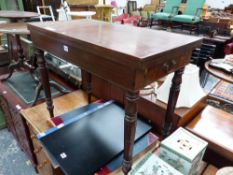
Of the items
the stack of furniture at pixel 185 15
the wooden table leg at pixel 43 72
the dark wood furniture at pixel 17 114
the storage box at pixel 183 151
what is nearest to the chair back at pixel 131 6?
the stack of furniture at pixel 185 15

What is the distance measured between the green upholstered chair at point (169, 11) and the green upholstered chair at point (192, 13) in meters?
0.31

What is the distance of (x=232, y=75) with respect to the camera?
1.76 metres

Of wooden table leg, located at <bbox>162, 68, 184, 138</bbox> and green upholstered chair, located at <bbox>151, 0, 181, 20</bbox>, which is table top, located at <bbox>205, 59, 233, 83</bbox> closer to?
wooden table leg, located at <bbox>162, 68, 184, 138</bbox>

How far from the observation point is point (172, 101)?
2.79 ft

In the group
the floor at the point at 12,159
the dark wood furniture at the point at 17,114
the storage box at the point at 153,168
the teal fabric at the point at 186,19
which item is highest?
the teal fabric at the point at 186,19

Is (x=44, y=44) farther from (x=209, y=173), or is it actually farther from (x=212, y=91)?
(x=212, y=91)

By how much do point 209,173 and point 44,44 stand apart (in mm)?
1005

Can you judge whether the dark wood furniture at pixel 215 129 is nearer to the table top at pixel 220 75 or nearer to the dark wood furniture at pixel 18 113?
the table top at pixel 220 75

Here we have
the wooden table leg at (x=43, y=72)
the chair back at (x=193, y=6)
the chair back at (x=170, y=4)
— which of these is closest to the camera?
A: the wooden table leg at (x=43, y=72)

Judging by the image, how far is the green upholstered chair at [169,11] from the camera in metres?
6.14

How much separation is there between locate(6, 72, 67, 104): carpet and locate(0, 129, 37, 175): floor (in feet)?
1.57

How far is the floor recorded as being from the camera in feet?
4.58

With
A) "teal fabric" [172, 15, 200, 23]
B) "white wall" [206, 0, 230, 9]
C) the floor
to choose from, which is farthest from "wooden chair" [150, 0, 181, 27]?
the floor

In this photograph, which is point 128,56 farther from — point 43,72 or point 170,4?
point 170,4
